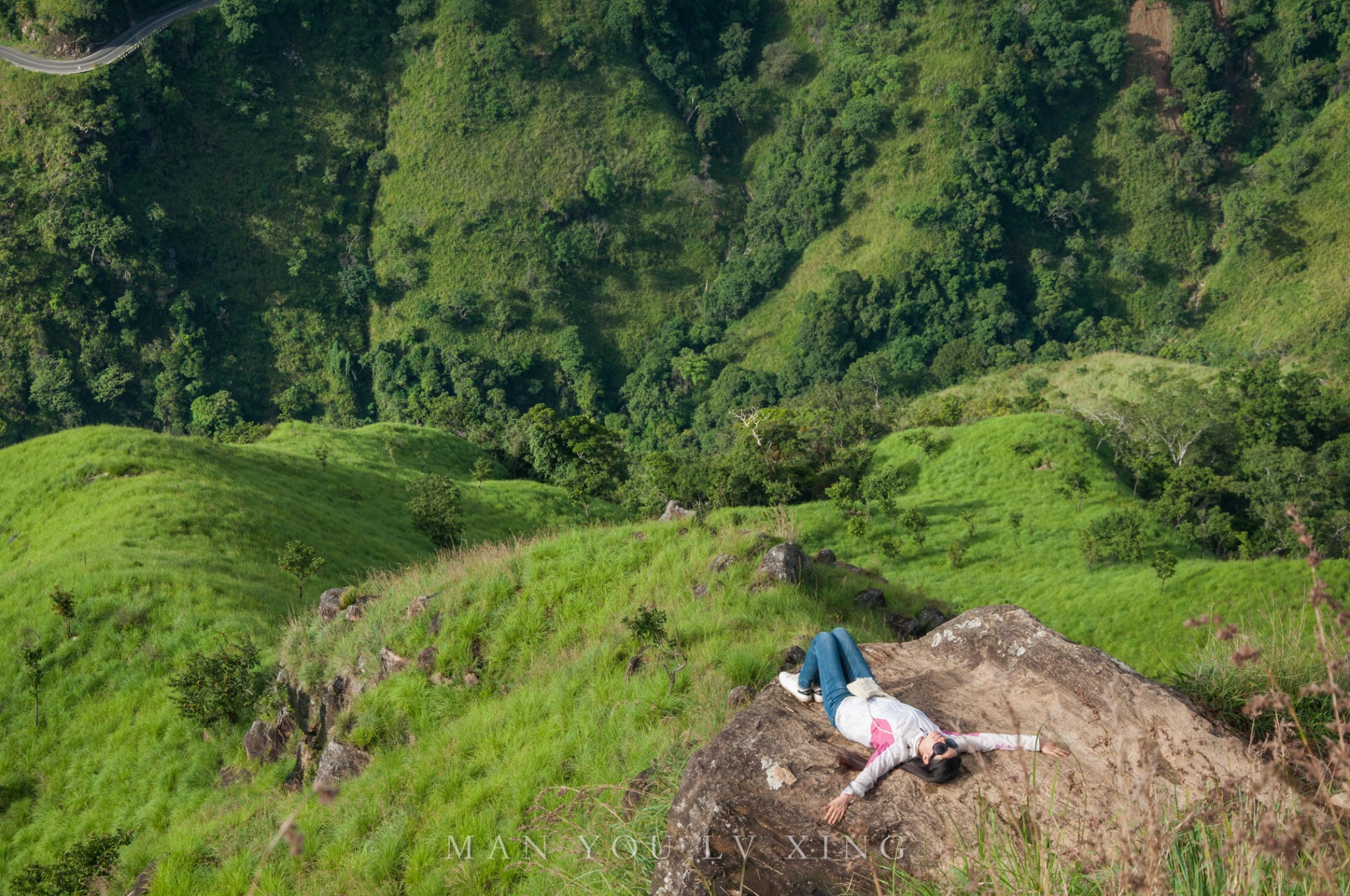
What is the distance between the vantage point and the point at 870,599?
39.6 ft

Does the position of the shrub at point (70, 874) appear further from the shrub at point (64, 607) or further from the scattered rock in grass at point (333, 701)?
the shrub at point (64, 607)

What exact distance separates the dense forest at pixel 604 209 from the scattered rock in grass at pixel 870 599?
61636 mm

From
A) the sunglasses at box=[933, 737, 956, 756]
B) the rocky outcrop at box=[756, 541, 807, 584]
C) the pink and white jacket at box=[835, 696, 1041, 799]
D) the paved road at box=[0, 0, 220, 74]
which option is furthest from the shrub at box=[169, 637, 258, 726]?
the paved road at box=[0, 0, 220, 74]

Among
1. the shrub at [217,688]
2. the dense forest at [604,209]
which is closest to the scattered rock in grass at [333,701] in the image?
the shrub at [217,688]

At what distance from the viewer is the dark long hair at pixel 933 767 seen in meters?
5.84

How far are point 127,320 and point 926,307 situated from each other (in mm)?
84118

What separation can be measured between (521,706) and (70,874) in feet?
22.5

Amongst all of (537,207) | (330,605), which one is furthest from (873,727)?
(537,207)

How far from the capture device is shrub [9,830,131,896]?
421 inches

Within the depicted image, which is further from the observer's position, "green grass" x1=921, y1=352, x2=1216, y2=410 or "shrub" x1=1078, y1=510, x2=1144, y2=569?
"green grass" x1=921, y1=352, x2=1216, y2=410

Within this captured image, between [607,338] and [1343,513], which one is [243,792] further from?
[607,338]

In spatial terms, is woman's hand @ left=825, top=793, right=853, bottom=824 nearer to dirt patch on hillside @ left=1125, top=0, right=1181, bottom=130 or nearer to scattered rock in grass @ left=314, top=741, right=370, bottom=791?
scattered rock in grass @ left=314, top=741, right=370, bottom=791

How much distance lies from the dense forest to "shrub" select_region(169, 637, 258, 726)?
5939 centimetres

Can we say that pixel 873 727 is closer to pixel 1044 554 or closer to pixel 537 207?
pixel 1044 554
